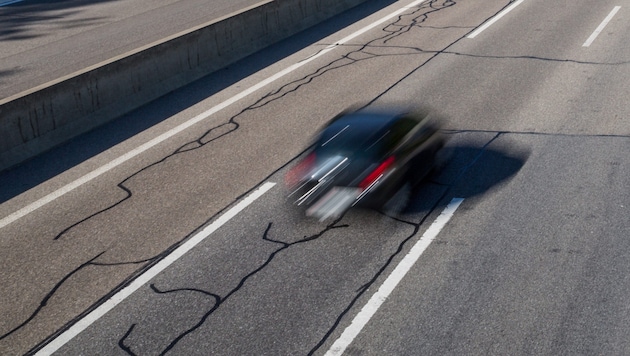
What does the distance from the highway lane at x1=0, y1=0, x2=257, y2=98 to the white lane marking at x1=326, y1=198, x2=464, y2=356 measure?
9603 mm

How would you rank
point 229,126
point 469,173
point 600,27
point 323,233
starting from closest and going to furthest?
point 323,233 → point 469,173 → point 229,126 → point 600,27

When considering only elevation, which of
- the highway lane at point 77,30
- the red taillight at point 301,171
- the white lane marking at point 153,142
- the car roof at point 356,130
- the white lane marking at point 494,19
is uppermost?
the car roof at point 356,130

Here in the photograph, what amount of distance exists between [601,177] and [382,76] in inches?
236

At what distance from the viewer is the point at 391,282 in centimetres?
808

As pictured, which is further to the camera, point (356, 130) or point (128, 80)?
point (128, 80)

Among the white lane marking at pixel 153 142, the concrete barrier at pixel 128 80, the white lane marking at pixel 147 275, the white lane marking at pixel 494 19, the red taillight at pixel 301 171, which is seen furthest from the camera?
the white lane marking at pixel 494 19

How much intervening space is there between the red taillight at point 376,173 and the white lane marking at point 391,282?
85cm

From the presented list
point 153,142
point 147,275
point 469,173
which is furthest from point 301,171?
point 153,142

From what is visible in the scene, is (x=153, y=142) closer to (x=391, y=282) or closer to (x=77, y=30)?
(x=391, y=282)

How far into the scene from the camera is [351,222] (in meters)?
9.46

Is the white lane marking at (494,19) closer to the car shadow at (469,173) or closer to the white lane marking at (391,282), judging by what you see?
the car shadow at (469,173)

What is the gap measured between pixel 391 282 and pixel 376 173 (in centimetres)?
164

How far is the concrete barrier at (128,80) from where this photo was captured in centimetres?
1241

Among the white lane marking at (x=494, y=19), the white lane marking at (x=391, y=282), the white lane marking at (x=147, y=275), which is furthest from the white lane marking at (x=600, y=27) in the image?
the white lane marking at (x=147, y=275)
